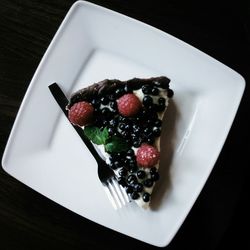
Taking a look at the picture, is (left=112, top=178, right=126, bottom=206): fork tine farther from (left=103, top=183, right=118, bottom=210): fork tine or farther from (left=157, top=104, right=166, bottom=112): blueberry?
(left=157, top=104, right=166, bottom=112): blueberry

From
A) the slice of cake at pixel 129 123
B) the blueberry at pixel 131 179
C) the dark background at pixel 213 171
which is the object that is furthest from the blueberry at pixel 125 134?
the dark background at pixel 213 171

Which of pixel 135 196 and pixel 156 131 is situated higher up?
pixel 156 131

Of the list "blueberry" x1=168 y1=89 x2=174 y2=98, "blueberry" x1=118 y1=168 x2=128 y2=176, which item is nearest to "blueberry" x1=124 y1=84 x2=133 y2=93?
"blueberry" x1=168 y1=89 x2=174 y2=98

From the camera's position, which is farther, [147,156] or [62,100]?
[62,100]

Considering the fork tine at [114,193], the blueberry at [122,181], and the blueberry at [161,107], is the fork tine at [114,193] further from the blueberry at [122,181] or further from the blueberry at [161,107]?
the blueberry at [161,107]

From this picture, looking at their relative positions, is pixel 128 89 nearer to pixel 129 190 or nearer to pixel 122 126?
pixel 122 126

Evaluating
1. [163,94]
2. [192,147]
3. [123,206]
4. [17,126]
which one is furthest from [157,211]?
[17,126]

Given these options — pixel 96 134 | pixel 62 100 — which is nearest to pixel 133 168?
pixel 96 134

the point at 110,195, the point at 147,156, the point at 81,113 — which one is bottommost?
the point at 110,195
